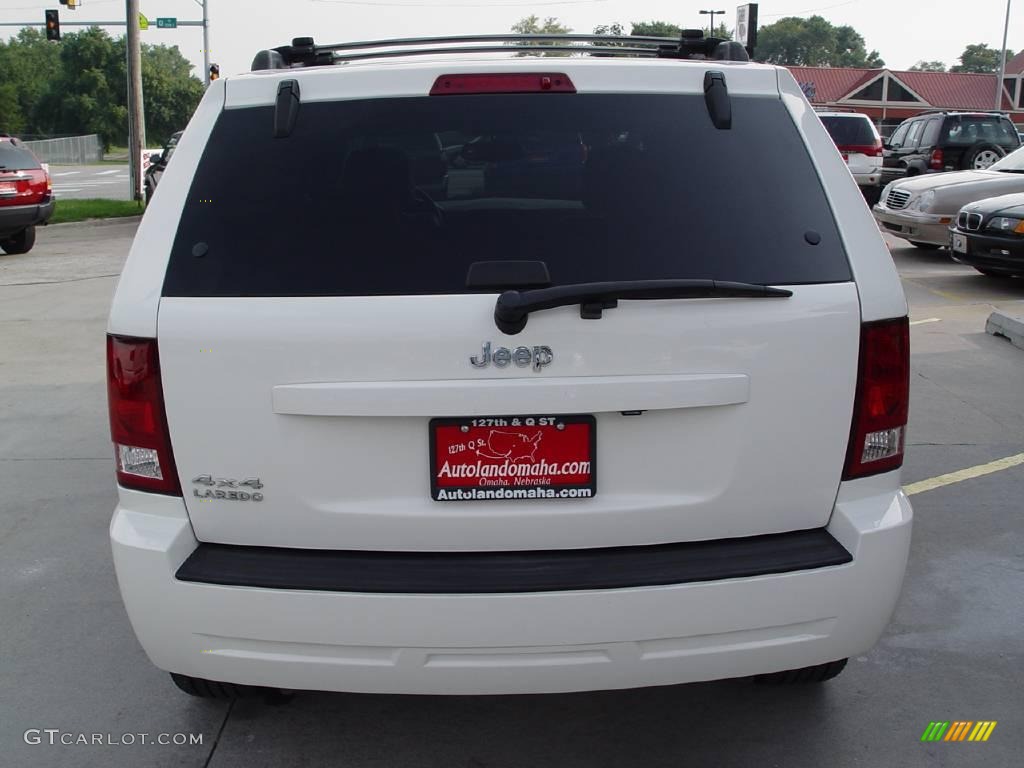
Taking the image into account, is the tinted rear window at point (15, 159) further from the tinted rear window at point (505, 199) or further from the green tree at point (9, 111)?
the green tree at point (9, 111)

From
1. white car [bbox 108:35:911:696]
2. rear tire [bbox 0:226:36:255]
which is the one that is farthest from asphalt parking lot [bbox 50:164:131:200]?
white car [bbox 108:35:911:696]

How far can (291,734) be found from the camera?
10.9ft

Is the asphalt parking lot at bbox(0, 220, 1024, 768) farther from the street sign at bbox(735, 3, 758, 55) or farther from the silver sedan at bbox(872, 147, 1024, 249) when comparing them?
the street sign at bbox(735, 3, 758, 55)

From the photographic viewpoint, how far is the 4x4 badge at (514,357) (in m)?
2.59

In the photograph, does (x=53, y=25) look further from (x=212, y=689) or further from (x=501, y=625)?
(x=501, y=625)

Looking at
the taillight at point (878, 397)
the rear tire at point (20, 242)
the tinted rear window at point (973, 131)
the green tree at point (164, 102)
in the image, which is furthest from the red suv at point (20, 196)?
the green tree at point (164, 102)

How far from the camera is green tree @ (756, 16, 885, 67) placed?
165750 millimetres

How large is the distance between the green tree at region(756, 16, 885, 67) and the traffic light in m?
145

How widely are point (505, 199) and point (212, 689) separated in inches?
66.0

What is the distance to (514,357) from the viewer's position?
8.50ft

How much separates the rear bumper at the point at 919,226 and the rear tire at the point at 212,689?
13094 millimetres

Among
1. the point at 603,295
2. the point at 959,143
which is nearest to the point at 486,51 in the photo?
the point at 603,295

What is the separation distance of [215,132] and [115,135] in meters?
95.0

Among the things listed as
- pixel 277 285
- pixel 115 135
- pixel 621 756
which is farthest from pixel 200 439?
pixel 115 135
